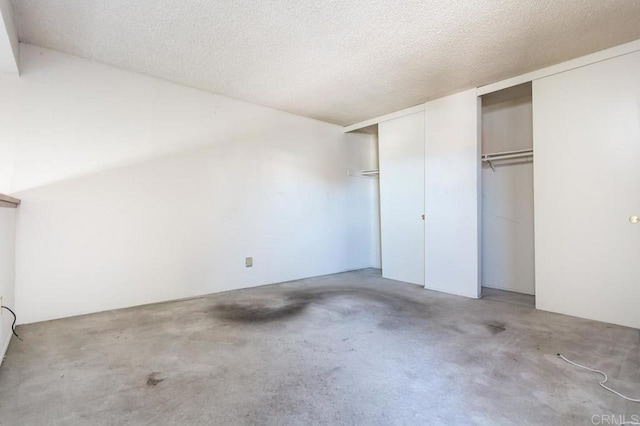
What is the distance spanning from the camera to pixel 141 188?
11.2 feet

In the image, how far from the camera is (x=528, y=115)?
12.8 ft

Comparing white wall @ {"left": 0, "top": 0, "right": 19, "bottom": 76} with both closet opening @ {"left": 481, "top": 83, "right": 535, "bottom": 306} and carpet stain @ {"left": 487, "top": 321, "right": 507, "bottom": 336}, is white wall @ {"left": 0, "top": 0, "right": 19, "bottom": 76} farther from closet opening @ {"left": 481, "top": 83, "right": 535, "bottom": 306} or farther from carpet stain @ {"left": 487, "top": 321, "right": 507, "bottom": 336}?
closet opening @ {"left": 481, "top": 83, "right": 535, "bottom": 306}

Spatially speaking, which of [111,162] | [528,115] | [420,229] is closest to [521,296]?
[420,229]

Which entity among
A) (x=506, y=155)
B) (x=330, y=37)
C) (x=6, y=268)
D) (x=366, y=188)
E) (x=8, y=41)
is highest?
(x=330, y=37)

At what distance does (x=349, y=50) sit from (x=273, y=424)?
3.01 metres

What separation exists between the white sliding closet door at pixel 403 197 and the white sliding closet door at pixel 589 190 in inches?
58.8

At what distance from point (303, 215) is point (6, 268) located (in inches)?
132

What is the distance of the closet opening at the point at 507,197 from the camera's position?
387 centimetres

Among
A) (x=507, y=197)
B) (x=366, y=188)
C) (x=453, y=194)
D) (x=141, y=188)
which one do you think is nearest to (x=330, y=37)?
(x=453, y=194)

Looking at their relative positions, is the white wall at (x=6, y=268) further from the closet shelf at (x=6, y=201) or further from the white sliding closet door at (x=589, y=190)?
the white sliding closet door at (x=589, y=190)

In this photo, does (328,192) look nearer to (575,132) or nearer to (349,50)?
(349,50)

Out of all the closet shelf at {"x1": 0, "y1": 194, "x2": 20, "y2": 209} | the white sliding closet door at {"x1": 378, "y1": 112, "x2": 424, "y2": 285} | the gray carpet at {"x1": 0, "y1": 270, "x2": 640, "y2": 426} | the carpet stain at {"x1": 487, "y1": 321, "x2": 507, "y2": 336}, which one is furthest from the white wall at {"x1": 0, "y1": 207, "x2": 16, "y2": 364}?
the white sliding closet door at {"x1": 378, "y1": 112, "x2": 424, "y2": 285}

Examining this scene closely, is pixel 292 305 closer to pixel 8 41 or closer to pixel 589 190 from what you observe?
pixel 589 190

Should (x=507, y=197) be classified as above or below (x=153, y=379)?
above
